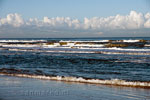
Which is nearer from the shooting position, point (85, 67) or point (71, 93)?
point (71, 93)

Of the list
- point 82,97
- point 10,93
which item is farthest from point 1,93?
point 82,97

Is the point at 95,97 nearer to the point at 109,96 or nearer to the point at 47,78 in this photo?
the point at 109,96

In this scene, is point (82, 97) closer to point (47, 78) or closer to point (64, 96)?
point (64, 96)

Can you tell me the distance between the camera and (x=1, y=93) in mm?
9938

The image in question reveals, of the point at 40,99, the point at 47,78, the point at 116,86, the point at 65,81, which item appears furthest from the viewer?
the point at 47,78

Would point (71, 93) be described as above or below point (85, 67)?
above

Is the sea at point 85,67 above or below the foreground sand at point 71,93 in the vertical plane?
below

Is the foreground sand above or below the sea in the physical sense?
above

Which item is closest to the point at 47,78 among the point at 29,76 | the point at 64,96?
the point at 29,76

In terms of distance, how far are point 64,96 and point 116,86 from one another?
3749 millimetres

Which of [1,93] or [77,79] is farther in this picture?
[77,79]

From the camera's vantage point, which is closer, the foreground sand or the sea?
the foreground sand

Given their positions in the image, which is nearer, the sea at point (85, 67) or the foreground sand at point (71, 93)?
the foreground sand at point (71, 93)

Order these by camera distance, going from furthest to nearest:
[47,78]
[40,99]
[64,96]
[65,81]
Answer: [47,78] < [65,81] < [64,96] < [40,99]
